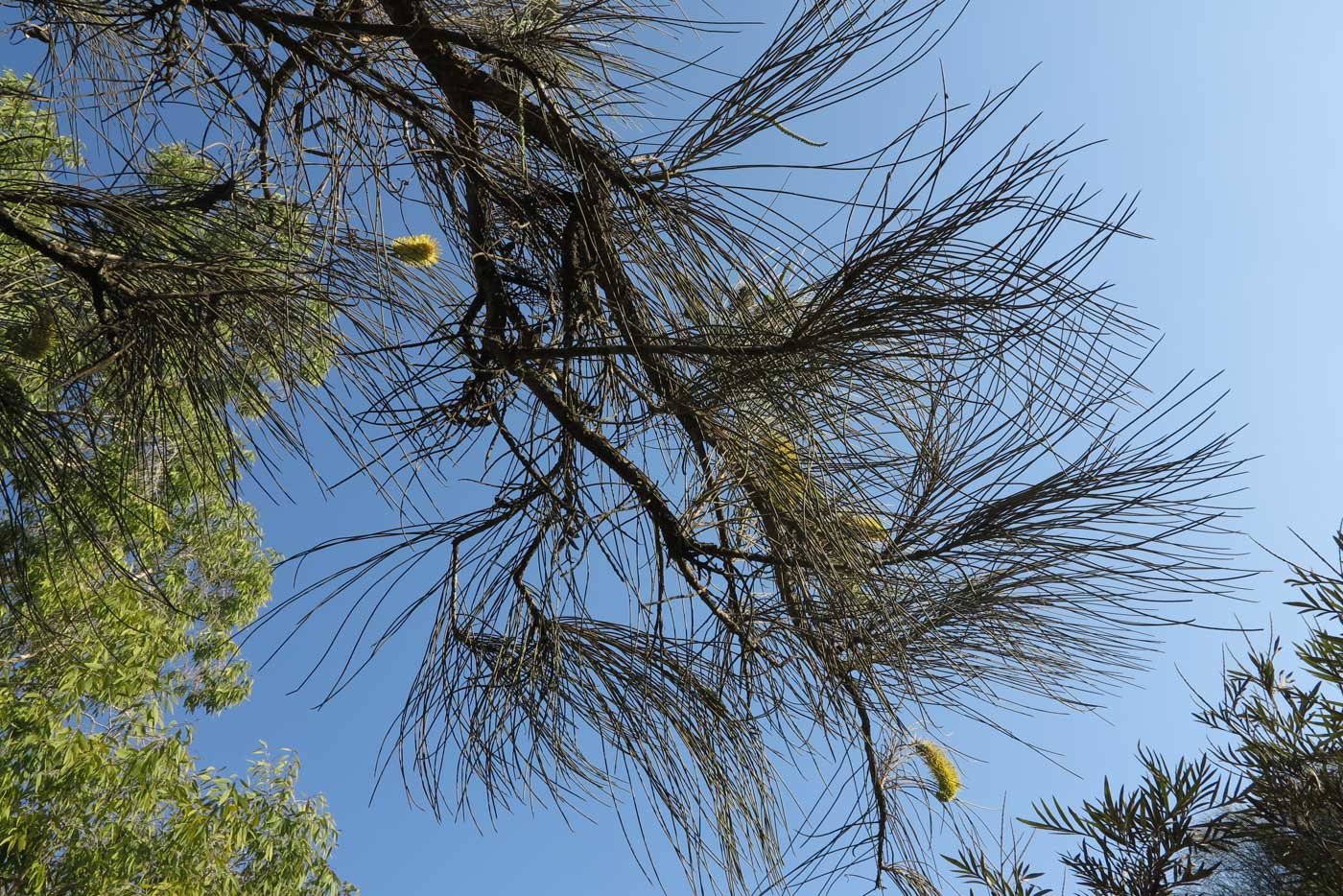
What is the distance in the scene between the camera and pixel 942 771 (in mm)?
1091

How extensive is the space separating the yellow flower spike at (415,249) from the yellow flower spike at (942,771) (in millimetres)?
895

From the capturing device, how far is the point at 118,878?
2.33 metres

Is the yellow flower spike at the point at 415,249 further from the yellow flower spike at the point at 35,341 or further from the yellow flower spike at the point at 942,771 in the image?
the yellow flower spike at the point at 942,771

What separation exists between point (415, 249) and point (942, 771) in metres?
0.95

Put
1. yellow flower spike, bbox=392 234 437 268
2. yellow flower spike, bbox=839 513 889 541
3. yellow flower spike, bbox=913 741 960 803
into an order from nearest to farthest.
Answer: yellow flower spike, bbox=839 513 889 541 < yellow flower spike, bbox=913 741 960 803 < yellow flower spike, bbox=392 234 437 268

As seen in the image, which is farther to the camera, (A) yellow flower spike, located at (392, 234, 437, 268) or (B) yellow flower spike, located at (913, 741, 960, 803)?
(A) yellow flower spike, located at (392, 234, 437, 268)

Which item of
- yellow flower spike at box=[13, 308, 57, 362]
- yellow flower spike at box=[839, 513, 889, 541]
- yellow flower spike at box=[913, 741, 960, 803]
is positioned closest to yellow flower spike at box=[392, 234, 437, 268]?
yellow flower spike at box=[13, 308, 57, 362]

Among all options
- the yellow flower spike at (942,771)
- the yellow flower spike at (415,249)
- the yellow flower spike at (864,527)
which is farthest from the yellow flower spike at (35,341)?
the yellow flower spike at (942,771)

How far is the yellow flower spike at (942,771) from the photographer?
3.57ft

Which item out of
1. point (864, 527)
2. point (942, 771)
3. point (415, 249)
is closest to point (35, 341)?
point (415, 249)

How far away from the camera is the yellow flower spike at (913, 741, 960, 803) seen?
3.57 ft

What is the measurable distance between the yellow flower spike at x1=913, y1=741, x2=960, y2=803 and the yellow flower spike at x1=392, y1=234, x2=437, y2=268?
0.90 m

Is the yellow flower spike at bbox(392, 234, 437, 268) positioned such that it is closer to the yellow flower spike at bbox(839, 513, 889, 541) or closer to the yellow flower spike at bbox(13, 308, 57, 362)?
the yellow flower spike at bbox(13, 308, 57, 362)

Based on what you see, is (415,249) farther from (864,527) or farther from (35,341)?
(864,527)
